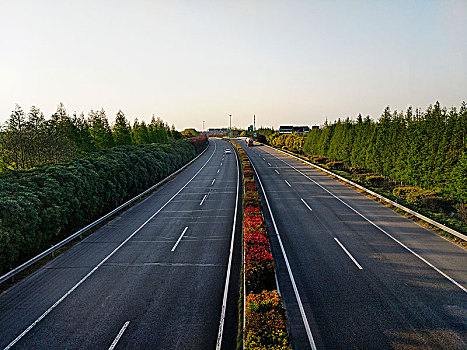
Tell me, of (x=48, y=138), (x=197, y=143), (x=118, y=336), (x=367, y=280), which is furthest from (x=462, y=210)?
(x=197, y=143)

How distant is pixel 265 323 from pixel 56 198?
12.7m

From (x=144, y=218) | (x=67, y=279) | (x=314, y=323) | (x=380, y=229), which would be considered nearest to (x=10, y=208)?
(x=67, y=279)

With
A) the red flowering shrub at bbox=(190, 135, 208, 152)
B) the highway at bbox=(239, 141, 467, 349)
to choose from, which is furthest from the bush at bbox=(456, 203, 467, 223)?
the red flowering shrub at bbox=(190, 135, 208, 152)

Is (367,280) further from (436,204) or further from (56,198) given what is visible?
(56,198)

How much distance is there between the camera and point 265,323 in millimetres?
7695

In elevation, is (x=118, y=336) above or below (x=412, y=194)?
below

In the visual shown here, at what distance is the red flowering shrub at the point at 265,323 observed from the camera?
701 cm

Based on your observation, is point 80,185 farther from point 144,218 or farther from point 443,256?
point 443,256

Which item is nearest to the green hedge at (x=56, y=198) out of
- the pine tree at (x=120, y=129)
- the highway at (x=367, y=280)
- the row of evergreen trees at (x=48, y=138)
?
the row of evergreen trees at (x=48, y=138)

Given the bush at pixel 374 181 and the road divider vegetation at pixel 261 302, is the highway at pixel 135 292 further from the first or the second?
the bush at pixel 374 181

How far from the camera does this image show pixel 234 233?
16719mm

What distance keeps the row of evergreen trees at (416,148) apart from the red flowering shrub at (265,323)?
19554 millimetres

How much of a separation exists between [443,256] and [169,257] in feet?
40.4

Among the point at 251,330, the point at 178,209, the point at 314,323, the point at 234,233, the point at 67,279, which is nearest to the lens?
the point at 251,330
